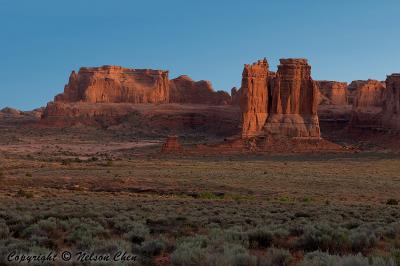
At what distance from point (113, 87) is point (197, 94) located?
20.2 metres

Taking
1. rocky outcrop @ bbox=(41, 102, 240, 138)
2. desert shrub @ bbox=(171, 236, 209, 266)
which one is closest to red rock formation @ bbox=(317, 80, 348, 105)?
rocky outcrop @ bbox=(41, 102, 240, 138)

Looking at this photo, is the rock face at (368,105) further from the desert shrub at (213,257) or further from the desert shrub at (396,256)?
the desert shrub at (213,257)

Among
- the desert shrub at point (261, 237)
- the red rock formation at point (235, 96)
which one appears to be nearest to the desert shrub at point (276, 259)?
the desert shrub at point (261, 237)

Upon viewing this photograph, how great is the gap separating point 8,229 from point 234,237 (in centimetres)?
437

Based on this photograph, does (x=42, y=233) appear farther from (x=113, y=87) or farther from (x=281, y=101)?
(x=113, y=87)

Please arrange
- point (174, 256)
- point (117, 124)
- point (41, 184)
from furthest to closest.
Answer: point (117, 124) < point (41, 184) < point (174, 256)

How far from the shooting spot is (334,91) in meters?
125

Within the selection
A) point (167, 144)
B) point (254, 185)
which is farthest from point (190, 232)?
point (167, 144)

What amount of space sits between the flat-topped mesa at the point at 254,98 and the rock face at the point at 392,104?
70.3 ft

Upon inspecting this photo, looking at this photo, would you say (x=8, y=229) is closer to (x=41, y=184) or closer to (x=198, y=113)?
(x=41, y=184)

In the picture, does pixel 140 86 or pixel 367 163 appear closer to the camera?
pixel 367 163

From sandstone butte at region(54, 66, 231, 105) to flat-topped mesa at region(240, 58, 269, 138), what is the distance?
58638 mm

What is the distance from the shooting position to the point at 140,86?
13125 centimetres

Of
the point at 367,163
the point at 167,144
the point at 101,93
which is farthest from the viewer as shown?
the point at 101,93
